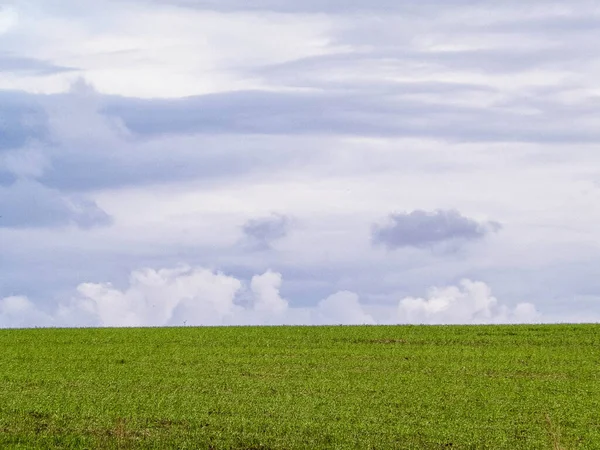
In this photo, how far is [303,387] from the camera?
2416 cm

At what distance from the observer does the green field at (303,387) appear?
60.1ft

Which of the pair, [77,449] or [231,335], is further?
[231,335]

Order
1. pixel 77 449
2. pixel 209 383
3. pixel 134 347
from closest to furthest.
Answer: pixel 77 449, pixel 209 383, pixel 134 347

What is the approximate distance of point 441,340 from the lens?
33906mm

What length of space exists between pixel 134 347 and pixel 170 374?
21.0ft

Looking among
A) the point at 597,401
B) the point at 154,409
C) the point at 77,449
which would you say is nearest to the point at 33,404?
the point at 154,409

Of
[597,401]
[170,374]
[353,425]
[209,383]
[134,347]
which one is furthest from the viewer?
[134,347]

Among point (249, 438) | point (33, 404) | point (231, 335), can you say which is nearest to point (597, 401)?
point (249, 438)

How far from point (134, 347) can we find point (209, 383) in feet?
27.4

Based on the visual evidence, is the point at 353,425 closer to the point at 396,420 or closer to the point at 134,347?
the point at 396,420

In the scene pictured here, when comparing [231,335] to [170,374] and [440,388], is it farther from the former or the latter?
[440,388]

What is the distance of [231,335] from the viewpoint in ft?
116

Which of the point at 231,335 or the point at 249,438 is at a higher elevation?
the point at 231,335

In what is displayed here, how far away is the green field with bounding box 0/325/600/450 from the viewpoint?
18.3 metres
